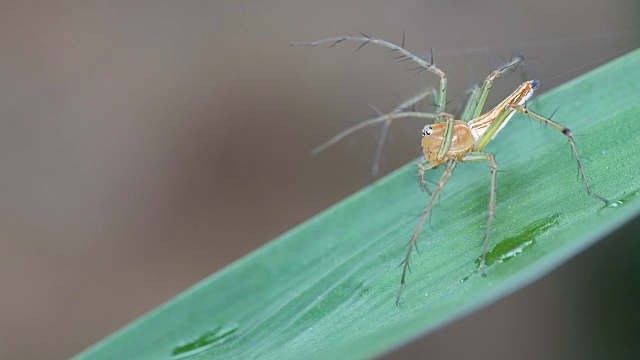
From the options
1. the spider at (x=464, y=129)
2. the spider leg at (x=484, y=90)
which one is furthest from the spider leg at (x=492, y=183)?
the spider leg at (x=484, y=90)

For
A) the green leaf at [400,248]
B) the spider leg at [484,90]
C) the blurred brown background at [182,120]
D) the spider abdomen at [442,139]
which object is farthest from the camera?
the blurred brown background at [182,120]

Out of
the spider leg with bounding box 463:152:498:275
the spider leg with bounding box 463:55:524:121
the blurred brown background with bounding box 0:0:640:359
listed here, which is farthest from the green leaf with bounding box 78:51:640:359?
the blurred brown background with bounding box 0:0:640:359

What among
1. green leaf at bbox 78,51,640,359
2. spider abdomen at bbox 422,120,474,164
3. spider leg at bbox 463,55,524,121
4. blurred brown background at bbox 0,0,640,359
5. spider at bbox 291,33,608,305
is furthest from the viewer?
blurred brown background at bbox 0,0,640,359

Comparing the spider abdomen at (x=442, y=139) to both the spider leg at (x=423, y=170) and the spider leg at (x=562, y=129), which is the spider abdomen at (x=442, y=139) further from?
the spider leg at (x=562, y=129)

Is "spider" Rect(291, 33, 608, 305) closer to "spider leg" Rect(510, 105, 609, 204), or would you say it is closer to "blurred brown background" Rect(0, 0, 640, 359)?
"spider leg" Rect(510, 105, 609, 204)

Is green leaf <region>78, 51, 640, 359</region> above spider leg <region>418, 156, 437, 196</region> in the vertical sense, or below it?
below

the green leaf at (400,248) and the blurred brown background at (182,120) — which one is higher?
the blurred brown background at (182,120)
